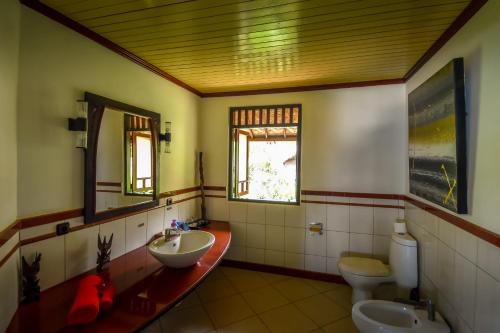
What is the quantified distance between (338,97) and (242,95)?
1080mm

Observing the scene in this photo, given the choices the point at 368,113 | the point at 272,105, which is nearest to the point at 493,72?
the point at 368,113

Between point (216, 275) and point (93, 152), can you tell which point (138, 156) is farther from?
point (216, 275)

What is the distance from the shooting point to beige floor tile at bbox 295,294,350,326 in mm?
2115

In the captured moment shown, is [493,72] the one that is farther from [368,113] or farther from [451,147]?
[368,113]

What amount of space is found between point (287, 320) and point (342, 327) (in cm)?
44

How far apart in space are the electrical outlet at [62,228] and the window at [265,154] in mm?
1781

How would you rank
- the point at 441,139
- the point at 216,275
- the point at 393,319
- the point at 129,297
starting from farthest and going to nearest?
the point at 216,275
the point at 393,319
the point at 441,139
the point at 129,297

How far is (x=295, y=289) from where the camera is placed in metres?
2.56

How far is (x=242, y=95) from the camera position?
295cm

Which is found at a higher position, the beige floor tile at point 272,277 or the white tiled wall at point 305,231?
the white tiled wall at point 305,231

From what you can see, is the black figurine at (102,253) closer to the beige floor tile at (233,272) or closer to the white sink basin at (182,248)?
the white sink basin at (182,248)

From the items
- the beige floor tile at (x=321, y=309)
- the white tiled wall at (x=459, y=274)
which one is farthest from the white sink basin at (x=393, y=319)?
the beige floor tile at (x=321, y=309)

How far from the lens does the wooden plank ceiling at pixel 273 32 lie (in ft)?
4.41

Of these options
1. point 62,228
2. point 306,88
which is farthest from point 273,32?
point 62,228
